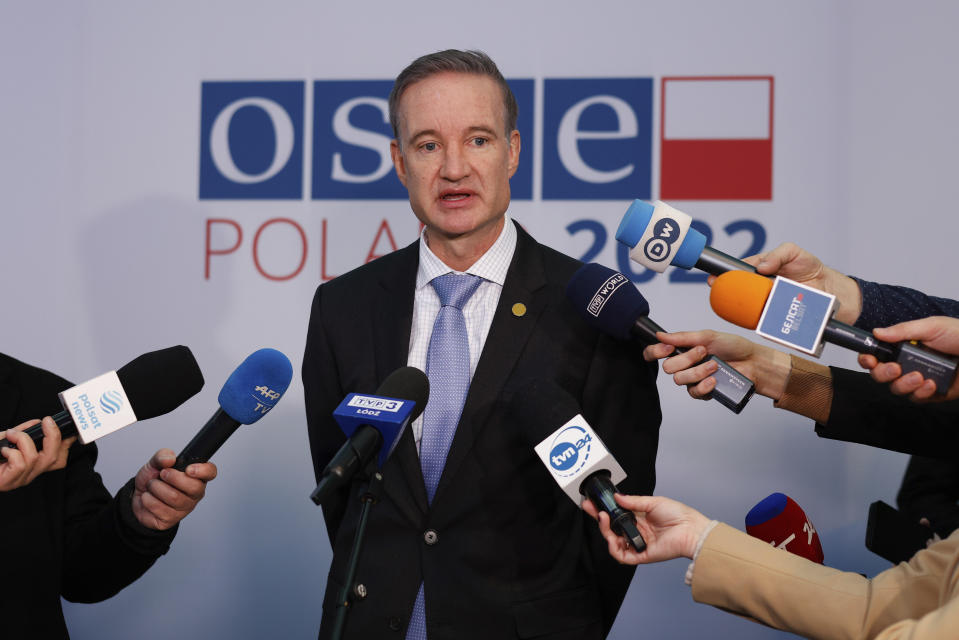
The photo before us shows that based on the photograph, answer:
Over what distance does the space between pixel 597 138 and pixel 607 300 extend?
1.61 m

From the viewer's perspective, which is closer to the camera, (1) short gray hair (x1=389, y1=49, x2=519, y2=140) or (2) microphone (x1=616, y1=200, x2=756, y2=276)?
(2) microphone (x1=616, y1=200, x2=756, y2=276)

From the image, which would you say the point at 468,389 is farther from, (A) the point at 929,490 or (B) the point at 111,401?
(A) the point at 929,490

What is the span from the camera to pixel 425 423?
2.06 metres

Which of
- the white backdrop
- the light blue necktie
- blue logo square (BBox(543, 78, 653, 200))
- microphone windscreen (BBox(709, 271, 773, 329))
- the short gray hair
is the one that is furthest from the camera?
blue logo square (BBox(543, 78, 653, 200))

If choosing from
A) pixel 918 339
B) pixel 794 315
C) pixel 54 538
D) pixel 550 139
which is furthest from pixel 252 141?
pixel 918 339

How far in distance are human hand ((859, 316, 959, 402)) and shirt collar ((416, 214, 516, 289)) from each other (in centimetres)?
92

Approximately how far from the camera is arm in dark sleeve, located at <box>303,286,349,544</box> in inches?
88.0

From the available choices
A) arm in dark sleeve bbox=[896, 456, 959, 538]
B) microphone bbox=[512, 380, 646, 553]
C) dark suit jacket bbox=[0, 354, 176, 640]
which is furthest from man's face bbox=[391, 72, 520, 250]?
arm in dark sleeve bbox=[896, 456, 959, 538]

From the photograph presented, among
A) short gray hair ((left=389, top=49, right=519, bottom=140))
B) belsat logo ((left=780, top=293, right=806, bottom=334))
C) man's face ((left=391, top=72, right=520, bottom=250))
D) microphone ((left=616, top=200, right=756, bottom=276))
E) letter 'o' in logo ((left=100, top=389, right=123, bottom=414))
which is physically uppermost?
short gray hair ((left=389, top=49, right=519, bottom=140))

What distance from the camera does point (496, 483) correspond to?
2.01 meters

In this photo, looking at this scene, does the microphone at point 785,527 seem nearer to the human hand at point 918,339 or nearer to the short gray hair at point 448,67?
the human hand at point 918,339

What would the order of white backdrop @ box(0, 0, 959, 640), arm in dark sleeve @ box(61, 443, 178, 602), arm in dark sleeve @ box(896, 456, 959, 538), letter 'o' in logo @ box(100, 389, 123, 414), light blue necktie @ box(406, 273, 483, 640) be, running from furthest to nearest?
white backdrop @ box(0, 0, 959, 640) → arm in dark sleeve @ box(896, 456, 959, 538) → arm in dark sleeve @ box(61, 443, 178, 602) → light blue necktie @ box(406, 273, 483, 640) → letter 'o' in logo @ box(100, 389, 123, 414)

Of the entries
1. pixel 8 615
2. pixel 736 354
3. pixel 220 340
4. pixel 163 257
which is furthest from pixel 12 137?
pixel 736 354

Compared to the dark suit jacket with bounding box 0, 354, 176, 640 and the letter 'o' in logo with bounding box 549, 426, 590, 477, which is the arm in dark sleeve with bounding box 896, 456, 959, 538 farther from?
the dark suit jacket with bounding box 0, 354, 176, 640
